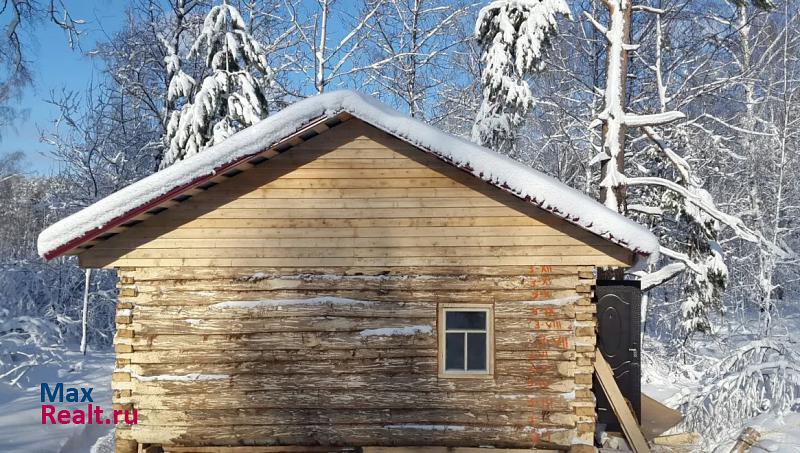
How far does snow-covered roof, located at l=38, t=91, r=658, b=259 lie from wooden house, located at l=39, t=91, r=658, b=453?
1.84 ft

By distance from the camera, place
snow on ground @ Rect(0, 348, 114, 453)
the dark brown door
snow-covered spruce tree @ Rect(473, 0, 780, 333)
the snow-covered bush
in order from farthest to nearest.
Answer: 1. snow-covered spruce tree @ Rect(473, 0, 780, 333)
2. the snow-covered bush
3. snow on ground @ Rect(0, 348, 114, 453)
4. the dark brown door

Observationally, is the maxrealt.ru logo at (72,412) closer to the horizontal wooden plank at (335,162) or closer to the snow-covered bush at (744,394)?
the horizontal wooden plank at (335,162)

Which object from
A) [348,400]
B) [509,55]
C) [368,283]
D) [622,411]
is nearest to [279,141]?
[368,283]

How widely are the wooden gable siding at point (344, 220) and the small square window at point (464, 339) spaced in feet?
2.36

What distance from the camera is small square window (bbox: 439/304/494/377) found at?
8078 mm

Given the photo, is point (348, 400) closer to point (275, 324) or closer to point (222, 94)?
point (275, 324)

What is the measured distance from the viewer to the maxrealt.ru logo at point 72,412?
26.7 feet

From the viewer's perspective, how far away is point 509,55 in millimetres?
14414

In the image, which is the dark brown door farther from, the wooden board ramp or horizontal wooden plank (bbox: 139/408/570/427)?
horizontal wooden plank (bbox: 139/408/570/427)

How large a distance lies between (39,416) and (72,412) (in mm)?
1053

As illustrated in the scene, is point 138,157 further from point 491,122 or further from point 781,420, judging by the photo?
point 781,420

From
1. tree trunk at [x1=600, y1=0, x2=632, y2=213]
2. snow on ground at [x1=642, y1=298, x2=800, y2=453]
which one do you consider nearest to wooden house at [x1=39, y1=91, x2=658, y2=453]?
snow on ground at [x1=642, y1=298, x2=800, y2=453]

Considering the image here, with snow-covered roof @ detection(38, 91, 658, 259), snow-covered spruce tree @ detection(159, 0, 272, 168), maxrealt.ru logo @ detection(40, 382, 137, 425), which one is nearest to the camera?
snow-covered roof @ detection(38, 91, 658, 259)

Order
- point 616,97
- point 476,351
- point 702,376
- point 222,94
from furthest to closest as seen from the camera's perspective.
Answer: point 222,94 → point 702,376 → point 616,97 → point 476,351
